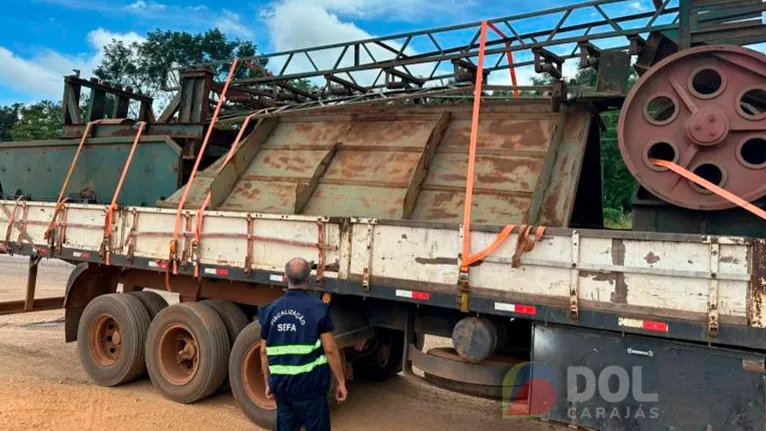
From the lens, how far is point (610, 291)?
3678 millimetres

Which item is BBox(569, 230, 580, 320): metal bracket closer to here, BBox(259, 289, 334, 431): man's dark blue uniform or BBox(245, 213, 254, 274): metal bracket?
BBox(259, 289, 334, 431): man's dark blue uniform

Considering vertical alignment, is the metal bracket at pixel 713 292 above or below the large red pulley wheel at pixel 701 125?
below

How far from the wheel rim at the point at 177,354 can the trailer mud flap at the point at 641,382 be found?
3.48 m

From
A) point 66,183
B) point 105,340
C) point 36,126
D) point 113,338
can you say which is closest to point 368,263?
point 113,338

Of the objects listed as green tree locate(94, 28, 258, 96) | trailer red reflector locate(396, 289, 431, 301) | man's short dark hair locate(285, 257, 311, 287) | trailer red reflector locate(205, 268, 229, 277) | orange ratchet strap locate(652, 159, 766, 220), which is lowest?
trailer red reflector locate(396, 289, 431, 301)

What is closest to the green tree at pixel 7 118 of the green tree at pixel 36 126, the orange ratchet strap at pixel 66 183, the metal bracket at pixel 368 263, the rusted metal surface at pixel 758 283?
the green tree at pixel 36 126

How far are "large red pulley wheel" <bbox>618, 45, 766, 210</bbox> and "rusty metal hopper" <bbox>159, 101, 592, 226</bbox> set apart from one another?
2.49 feet

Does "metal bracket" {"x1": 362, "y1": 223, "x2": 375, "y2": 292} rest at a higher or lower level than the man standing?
higher

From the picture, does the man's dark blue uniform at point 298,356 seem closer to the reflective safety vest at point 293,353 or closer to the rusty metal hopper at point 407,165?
the reflective safety vest at point 293,353

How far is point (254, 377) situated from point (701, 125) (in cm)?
422

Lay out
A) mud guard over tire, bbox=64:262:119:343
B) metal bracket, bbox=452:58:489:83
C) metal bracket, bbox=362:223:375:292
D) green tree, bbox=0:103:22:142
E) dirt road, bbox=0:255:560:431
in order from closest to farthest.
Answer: metal bracket, bbox=362:223:375:292 < dirt road, bbox=0:255:560:431 < mud guard over tire, bbox=64:262:119:343 < metal bracket, bbox=452:58:489:83 < green tree, bbox=0:103:22:142

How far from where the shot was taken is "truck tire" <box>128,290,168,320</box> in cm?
620

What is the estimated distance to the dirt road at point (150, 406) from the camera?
199 inches

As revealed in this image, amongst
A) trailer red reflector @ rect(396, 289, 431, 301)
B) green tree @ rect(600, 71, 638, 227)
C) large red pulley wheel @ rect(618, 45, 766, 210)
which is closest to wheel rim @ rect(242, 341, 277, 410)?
trailer red reflector @ rect(396, 289, 431, 301)
